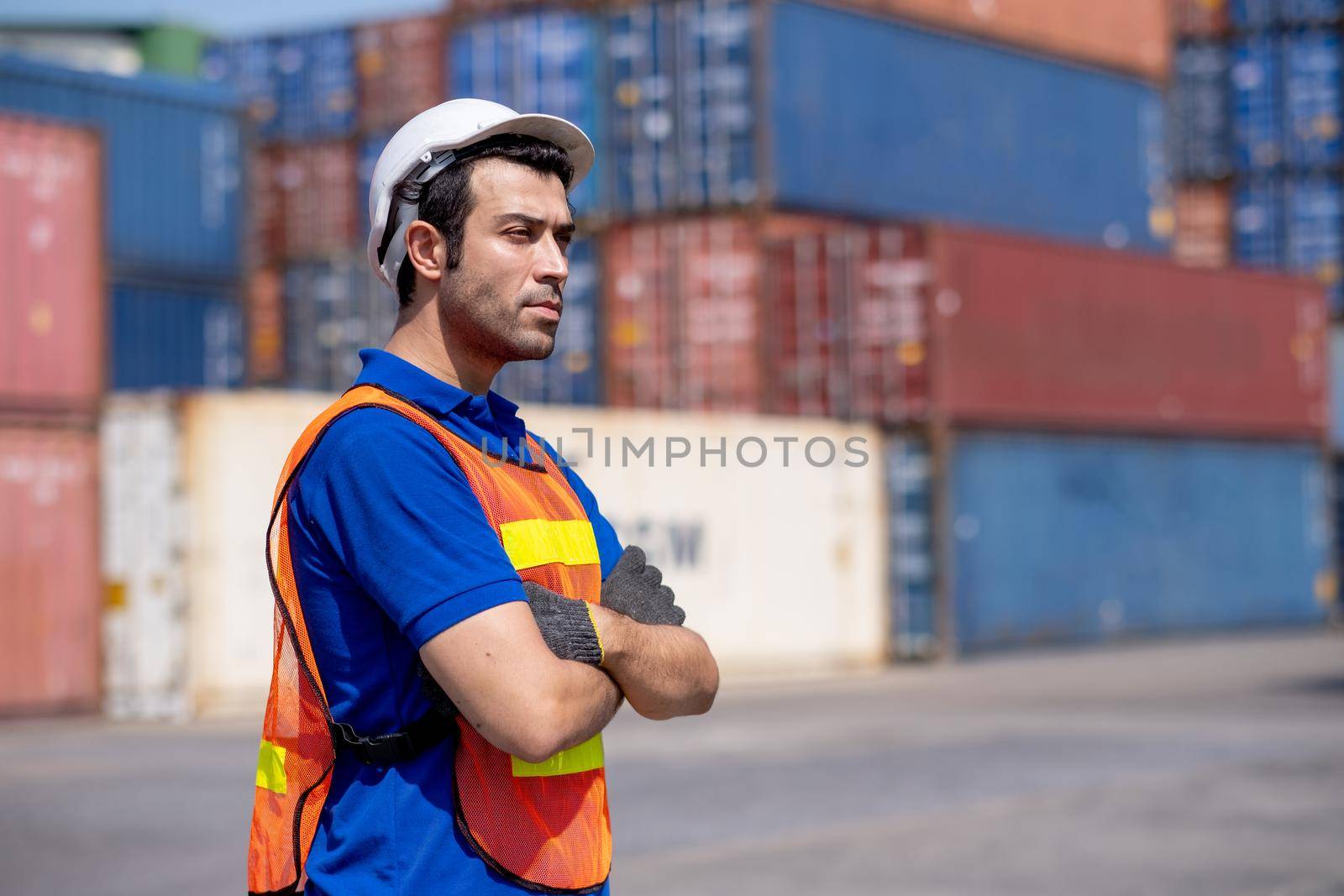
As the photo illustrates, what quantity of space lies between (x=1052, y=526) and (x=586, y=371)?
6.24m

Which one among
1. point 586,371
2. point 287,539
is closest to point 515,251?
point 287,539

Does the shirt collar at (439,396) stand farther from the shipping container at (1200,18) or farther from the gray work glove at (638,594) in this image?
the shipping container at (1200,18)

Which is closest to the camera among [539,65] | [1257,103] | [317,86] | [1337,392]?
[539,65]

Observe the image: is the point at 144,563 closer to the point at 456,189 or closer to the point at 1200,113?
the point at 456,189

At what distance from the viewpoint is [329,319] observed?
2627 centimetres

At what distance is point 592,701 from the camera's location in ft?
7.39

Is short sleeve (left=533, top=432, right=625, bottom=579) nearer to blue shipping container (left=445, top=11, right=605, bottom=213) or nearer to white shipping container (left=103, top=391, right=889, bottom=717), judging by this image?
white shipping container (left=103, top=391, right=889, bottom=717)

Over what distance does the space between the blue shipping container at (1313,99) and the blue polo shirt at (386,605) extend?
3192cm

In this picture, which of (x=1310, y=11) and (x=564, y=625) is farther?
(x=1310, y=11)

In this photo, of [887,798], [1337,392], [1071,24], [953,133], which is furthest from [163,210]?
Answer: [1337,392]

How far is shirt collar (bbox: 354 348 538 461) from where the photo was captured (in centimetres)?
237

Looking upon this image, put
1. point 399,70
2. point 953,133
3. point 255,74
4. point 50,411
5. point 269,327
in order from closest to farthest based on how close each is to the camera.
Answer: point 50,411 < point 953,133 < point 269,327 < point 399,70 < point 255,74

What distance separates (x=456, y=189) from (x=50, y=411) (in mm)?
14866

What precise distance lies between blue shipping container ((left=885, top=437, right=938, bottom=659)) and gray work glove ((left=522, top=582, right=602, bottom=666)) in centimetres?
1981
